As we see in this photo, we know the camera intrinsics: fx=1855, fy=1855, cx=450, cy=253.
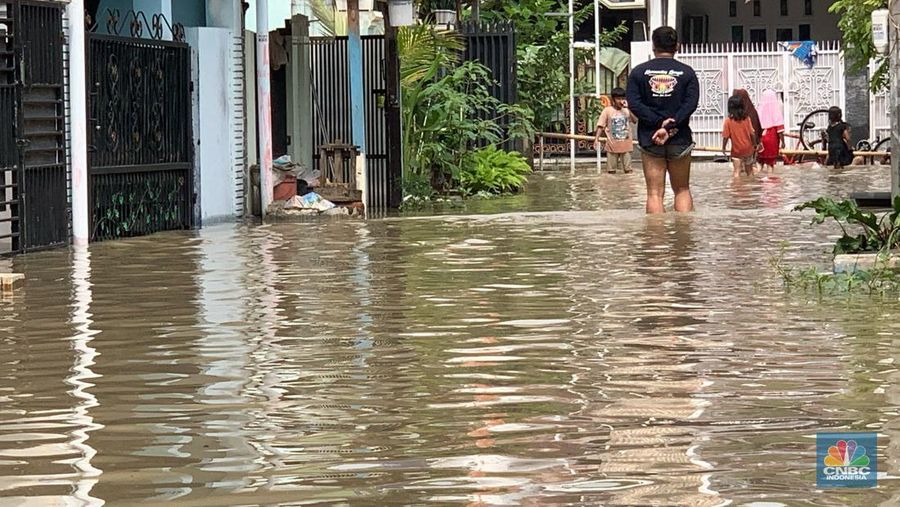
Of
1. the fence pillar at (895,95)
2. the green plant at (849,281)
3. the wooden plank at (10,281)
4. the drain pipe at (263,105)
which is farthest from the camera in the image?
the drain pipe at (263,105)

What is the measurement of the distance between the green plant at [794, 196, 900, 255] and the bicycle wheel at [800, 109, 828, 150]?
974 inches

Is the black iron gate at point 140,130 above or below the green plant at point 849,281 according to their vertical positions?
above

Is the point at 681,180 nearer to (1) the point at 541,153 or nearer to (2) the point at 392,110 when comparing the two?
(2) the point at 392,110

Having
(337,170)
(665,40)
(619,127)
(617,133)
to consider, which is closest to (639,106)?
(665,40)

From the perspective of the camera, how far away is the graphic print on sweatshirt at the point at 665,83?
58.5 feet

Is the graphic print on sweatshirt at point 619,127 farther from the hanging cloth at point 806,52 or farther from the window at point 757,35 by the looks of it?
the window at point 757,35

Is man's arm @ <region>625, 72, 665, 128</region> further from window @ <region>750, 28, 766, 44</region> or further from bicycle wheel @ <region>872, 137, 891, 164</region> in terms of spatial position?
window @ <region>750, 28, 766, 44</region>

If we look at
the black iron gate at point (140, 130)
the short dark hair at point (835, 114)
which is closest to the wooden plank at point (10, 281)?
the black iron gate at point (140, 130)

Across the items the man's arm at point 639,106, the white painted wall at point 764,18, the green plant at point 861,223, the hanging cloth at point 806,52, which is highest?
the white painted wall at point 764,18

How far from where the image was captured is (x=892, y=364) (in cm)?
802

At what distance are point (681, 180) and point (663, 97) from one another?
873mm

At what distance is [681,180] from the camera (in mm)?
18172

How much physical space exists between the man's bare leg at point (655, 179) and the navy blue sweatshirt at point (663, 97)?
20 cm

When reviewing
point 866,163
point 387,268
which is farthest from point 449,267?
point 866,163
